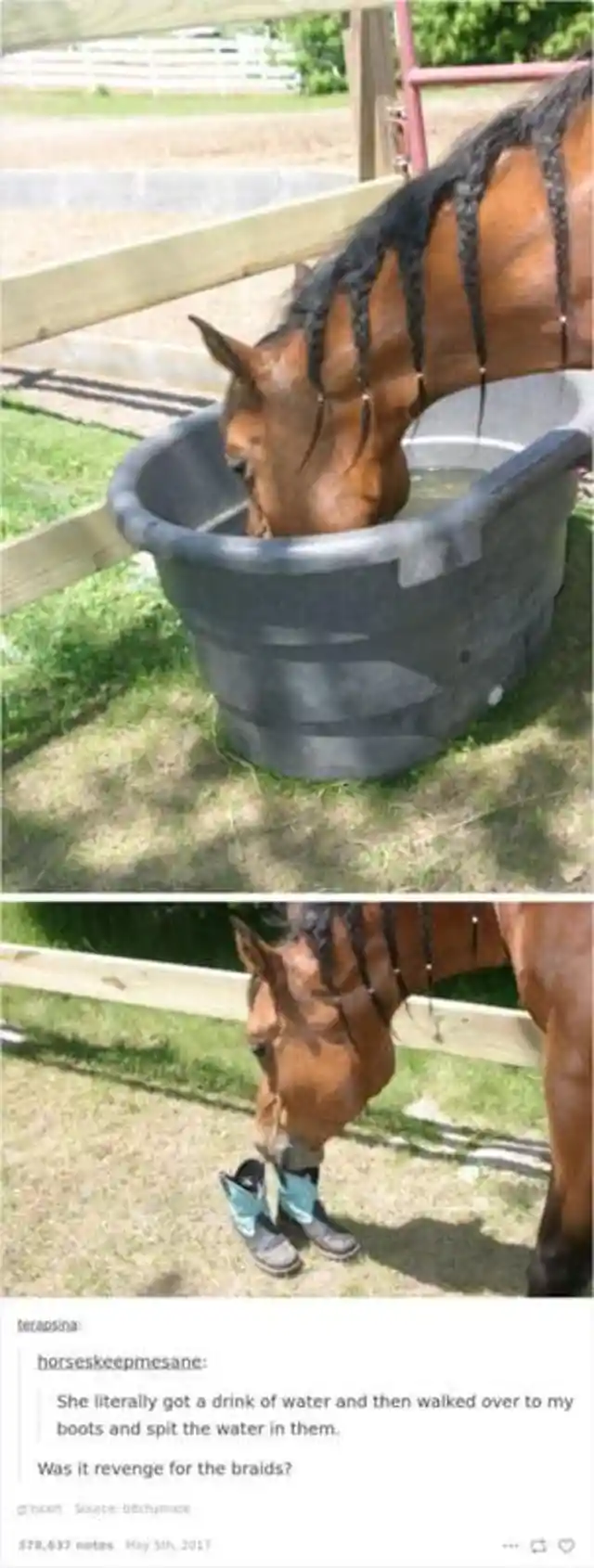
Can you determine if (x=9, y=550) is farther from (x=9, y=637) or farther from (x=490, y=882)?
(x=490, y=882)

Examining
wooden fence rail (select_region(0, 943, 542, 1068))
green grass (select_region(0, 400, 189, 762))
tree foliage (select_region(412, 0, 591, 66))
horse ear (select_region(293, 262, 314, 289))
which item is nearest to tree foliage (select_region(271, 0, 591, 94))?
tree foliage (select_region(412, 0, 591, 66))

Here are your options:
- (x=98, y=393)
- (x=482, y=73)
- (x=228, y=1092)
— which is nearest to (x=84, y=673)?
(x=228, y=1092)

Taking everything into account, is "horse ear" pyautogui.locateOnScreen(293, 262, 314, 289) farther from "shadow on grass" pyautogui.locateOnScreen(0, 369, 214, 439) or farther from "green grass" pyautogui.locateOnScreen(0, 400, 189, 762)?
"shadow on grass" pyautogui.locateOnScreen(0, 369, 214, 439)

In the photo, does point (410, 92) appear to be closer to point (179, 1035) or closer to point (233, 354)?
point (233, 354)

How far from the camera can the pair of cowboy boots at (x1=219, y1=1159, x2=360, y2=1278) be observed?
110 cm

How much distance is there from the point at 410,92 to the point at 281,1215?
1.04 m

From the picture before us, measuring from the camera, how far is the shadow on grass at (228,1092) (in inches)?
46.9

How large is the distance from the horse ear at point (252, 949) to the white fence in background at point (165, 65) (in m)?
0.73

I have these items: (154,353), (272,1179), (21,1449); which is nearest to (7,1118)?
(272,1179)

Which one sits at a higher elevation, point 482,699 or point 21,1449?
point 482,699

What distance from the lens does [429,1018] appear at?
1.25 m

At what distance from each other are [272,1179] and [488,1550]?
0.35 m

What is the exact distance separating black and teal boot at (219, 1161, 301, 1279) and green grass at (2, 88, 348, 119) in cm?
93

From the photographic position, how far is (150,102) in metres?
1.26
